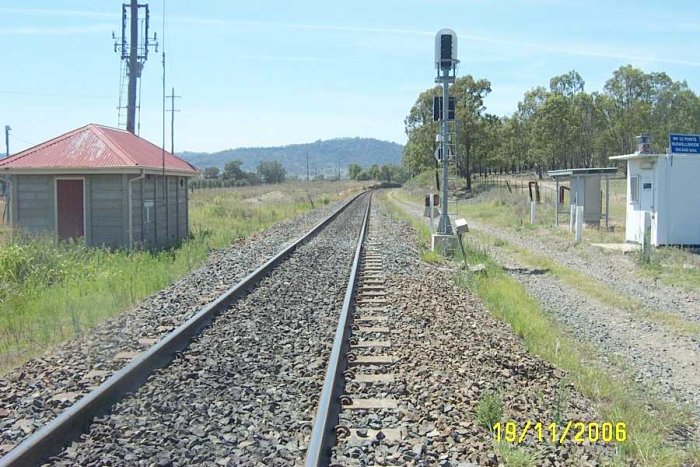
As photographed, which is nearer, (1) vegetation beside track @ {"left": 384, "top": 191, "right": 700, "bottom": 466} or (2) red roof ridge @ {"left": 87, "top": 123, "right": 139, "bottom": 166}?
(1) vegetation beside track @ {"left": 384, "top": 191, "right": 700, "bottom": 466}

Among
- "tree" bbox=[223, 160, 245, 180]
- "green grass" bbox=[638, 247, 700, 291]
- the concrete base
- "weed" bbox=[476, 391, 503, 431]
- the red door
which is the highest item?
"tree" bbox=[223, 160, 245, 180]

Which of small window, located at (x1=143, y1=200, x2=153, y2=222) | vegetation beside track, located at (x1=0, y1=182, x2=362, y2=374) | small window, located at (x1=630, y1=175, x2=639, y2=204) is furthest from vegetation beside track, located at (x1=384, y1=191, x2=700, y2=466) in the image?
small window, located at (x1=143, y1=200, x2=153, y2=222)

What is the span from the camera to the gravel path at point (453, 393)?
4902mm

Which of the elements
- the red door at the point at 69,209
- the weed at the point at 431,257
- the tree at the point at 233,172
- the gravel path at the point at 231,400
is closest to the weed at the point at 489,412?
the gravel path at the point at 231,400

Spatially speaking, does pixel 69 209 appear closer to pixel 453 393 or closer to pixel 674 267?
pixel 674 267

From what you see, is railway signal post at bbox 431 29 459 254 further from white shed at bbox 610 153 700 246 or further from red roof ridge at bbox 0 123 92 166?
red roof ridge at bbox 0 123 92 166

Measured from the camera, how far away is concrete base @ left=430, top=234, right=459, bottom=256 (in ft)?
57.3

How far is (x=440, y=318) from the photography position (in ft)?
31.0

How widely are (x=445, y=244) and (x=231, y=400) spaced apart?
12.2 metres

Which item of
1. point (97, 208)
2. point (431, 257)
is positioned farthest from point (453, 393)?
point (97, 208)

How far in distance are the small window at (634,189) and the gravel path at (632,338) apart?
469 cm

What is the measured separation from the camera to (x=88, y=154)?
19.4 m

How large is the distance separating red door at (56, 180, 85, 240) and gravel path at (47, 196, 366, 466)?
417 inches

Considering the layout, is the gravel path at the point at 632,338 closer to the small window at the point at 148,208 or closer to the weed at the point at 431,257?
the weed at the point at 431,257
